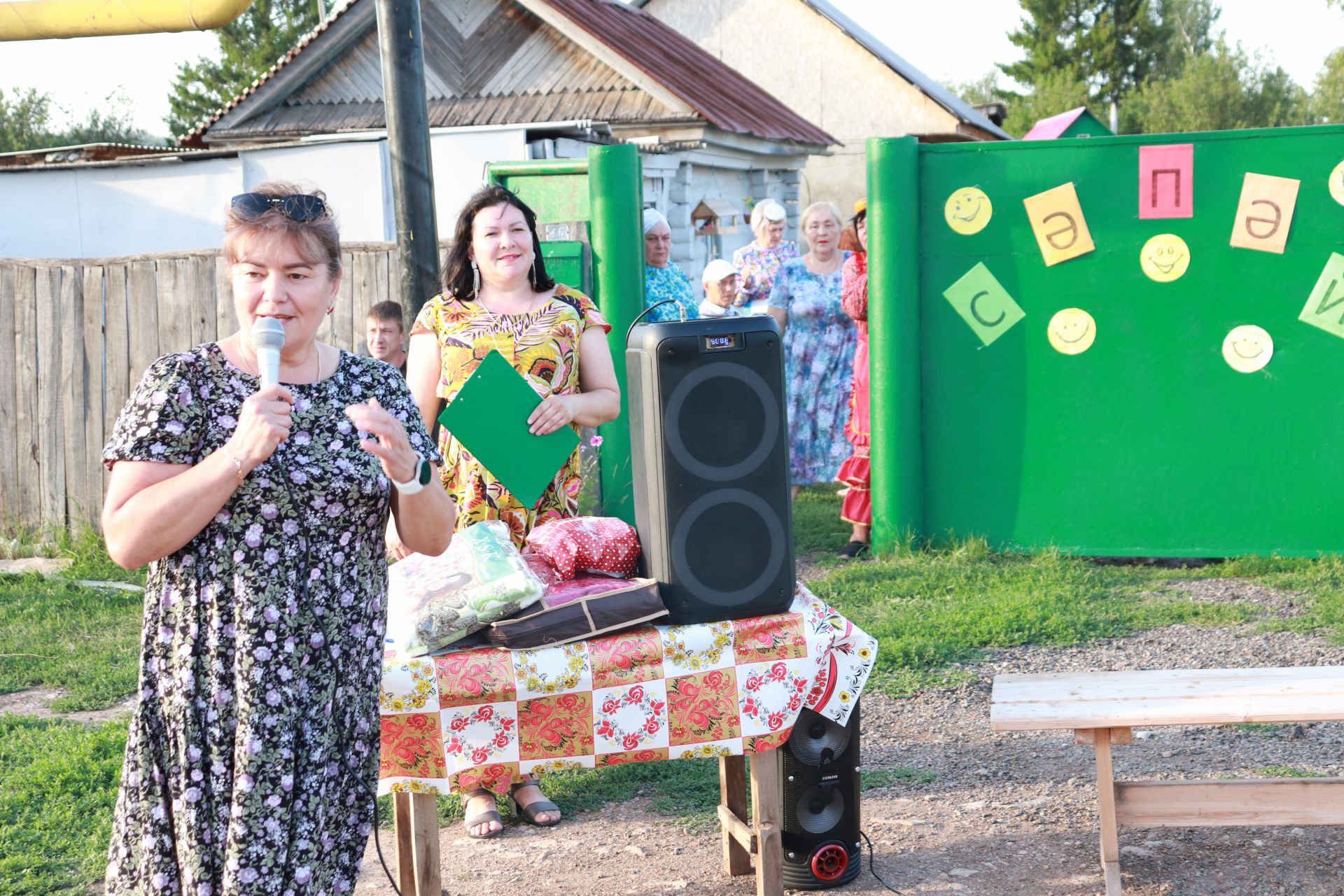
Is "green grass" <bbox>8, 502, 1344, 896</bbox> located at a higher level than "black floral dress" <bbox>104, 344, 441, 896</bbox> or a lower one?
lower

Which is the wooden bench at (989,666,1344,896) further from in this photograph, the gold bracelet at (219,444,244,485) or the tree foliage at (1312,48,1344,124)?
the tree foliage at (1312,48,1344,124)

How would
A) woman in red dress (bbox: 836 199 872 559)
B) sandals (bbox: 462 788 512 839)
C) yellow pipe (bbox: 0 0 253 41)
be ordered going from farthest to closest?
woman in red dress (bbox: 836 199 872 559), yellow pipe (bbox: 0 0 253 41), sandals (bbox: 462 788 512 839)

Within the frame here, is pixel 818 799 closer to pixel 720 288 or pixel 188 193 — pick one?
pixel 720 288

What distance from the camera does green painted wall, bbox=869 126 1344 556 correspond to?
6625 mm

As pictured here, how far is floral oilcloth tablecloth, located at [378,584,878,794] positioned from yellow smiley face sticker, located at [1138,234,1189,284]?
424 centimetres

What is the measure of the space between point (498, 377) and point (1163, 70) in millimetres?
54797

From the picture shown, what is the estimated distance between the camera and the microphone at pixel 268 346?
6.98ft

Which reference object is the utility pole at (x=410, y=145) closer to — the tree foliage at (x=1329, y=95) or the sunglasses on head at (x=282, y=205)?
the sunglasses on head at (x=282, y=205)

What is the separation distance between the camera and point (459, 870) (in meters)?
3.73

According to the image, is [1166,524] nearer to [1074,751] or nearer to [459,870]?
[1074,751]

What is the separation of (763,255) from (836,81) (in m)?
20.5

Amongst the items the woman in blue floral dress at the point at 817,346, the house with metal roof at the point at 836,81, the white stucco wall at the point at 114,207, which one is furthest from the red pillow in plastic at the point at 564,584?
the house with metal roof at the point at 836,81

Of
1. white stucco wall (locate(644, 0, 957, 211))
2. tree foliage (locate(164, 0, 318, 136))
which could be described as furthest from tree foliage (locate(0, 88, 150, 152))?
white stucco wall (locate(644, 0, 957, 211))

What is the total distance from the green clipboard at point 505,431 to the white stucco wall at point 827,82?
23.9 metres
